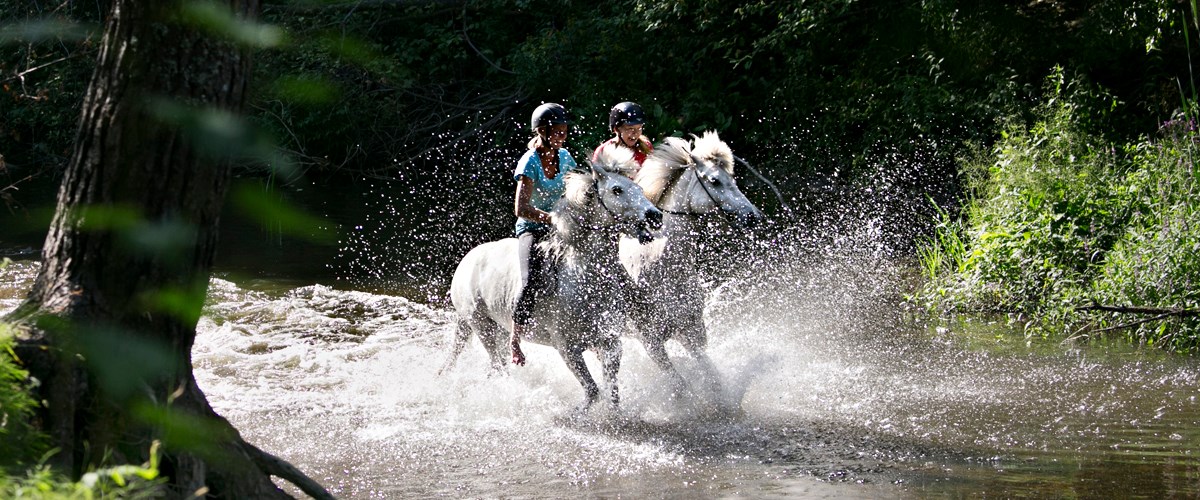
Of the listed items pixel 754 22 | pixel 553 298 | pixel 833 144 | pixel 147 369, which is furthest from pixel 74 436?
pixel 754 22

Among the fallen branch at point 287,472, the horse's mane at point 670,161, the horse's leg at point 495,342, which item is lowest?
the fallen branch at point 287,472

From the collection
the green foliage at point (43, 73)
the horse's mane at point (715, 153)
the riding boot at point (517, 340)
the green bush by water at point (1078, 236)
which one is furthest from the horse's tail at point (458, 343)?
the green bush by water at point (1078, 236)

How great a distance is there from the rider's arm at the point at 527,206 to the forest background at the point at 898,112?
1151 mm

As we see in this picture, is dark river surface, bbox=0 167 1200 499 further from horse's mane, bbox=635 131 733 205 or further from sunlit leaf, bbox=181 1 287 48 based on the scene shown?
sunlit leaf, bbox=181 1 287 48

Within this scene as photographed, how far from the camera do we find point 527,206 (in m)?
6.36

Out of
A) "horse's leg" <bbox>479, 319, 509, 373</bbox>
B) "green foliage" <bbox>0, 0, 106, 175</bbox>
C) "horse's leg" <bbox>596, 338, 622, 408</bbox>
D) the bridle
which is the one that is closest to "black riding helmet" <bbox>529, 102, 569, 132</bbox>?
the bridle

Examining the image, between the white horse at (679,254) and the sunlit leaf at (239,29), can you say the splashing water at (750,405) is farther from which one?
the sunlit leaf at (239,29)

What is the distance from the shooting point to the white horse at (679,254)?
6273 millimetres

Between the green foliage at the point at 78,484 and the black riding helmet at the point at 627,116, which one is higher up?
the black riding helmet at the point at 627,116

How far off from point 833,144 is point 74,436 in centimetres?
1131

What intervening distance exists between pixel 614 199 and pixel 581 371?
113cm

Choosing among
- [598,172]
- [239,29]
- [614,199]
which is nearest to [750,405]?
[614,199]

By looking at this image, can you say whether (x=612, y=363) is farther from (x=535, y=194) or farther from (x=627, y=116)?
(x=627, y=116)

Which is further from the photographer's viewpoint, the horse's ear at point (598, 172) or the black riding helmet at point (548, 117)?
the black riding helmet at point (548, 117)
